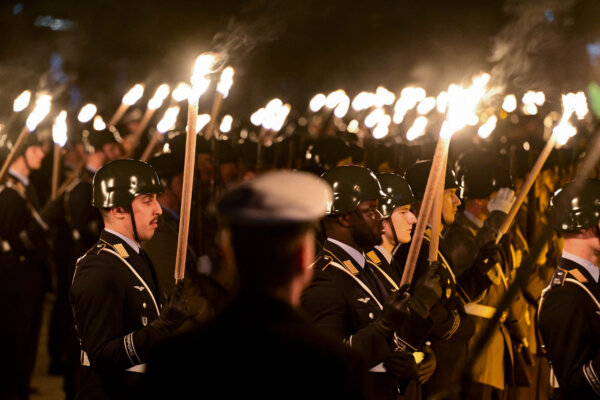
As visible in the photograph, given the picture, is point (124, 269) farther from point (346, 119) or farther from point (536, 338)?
point (346, 119)

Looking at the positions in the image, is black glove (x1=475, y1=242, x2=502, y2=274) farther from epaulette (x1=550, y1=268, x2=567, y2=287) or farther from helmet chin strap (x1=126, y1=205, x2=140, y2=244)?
helmet chin strap (x1=126, y1=205, x2=140, y2=244)

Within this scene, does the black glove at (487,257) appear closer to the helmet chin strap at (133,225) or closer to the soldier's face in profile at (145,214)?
the soldier's face in profile at (145,214)

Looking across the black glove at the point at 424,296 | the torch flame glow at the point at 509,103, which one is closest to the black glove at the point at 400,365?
the black glove at the point at 424,296

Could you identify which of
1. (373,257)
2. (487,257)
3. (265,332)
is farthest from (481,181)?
(265,332)

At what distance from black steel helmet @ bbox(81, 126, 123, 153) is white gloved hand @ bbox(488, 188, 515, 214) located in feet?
15.5

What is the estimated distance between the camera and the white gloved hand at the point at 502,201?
29.4 feet

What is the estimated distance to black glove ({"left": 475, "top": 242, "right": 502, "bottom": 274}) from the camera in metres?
7.14

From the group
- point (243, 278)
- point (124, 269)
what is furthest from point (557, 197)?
point (243, 278)

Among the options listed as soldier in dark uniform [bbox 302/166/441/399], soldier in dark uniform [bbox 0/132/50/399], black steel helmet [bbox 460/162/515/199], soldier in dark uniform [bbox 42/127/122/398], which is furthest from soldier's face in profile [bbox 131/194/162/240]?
soldier in dark uniform [bbox 0/132/50/399]

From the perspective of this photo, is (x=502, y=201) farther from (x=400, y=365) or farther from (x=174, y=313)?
(x=174, y=313)

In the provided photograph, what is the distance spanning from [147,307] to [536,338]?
497 cm

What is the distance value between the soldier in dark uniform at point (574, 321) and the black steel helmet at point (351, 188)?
1.21 meters

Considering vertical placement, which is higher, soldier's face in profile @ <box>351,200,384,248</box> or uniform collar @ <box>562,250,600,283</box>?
soldier's face in profile @ <box>351,200,384,248</box>

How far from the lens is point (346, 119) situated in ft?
69.7
